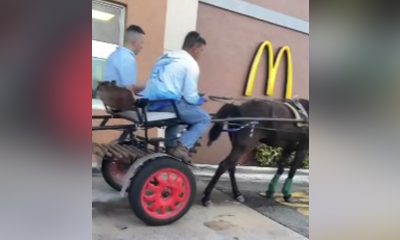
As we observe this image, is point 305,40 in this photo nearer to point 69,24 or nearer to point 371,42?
point 371,42

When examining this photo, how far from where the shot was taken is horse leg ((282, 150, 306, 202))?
1.35 m

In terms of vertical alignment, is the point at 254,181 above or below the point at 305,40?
below

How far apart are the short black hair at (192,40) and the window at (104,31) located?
8.1 inches

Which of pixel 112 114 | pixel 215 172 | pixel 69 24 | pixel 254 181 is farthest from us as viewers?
pixel 254 181

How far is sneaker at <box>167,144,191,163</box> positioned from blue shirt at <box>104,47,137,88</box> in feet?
0.84

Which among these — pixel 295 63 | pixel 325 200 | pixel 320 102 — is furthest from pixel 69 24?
pixel 325 200

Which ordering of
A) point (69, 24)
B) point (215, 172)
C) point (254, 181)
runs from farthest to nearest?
point (254, 181), point (215, 172), point (69, 24)

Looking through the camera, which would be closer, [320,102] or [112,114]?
[112,114]

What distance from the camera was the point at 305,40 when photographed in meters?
1.31

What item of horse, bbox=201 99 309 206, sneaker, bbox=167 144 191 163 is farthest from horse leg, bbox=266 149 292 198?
sneaker, bbox=167 144 191 163

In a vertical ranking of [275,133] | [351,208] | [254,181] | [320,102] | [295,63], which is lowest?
[351,208]

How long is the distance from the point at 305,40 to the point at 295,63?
9 cm

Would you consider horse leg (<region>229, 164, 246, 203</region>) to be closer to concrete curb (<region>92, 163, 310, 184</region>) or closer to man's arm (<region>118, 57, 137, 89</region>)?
concrete curb (<region>92, 163, 310, 184</region>)

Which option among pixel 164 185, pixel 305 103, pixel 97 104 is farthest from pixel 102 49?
pixel 305 103
